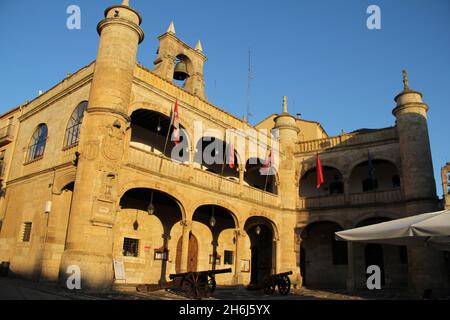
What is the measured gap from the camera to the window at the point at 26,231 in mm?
16094

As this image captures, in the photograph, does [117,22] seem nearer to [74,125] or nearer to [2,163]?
[74,125]

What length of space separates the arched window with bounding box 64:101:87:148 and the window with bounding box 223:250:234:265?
432 inches

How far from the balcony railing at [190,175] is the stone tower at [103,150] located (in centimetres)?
116

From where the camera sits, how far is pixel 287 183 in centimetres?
2306

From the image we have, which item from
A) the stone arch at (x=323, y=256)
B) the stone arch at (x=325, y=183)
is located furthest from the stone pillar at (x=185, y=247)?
the stone arch at (x=325, y=183)

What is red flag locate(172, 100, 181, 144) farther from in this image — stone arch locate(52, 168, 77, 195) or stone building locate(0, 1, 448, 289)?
stone arch locate(52, 168, 77, 195)

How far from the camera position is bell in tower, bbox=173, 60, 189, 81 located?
1995cm

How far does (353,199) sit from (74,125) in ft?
51.2

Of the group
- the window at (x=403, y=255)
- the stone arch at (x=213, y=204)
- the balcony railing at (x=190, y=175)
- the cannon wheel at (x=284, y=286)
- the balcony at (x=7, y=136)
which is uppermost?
the balcony at (x=7, y=136)

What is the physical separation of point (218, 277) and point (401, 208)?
10.7m

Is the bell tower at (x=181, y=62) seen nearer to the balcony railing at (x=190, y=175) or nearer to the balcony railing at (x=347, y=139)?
the balcony railing at (x=190, y=175)

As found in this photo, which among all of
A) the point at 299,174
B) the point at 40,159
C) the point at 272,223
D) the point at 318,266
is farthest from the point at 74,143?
the point at 318,266

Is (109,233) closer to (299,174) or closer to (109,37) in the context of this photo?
(109,37)
